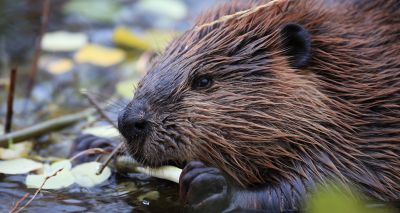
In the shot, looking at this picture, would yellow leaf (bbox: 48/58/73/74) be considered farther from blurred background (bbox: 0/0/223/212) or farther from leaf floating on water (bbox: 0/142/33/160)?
leaf floating on water (bbox: 0/142/33/160)

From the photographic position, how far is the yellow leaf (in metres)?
6.45

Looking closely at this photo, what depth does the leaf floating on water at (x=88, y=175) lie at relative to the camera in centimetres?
377

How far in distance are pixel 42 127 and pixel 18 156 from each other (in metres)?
0.37

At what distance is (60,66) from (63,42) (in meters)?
0.26

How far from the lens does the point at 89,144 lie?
13.4 feet

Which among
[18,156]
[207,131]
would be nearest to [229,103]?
[207,131]

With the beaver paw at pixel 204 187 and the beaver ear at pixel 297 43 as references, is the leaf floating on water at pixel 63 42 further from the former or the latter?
the beaver paw at pixel 204 187

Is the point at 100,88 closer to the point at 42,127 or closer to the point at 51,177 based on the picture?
the point at 42,127

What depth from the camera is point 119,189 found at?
3.79 metres

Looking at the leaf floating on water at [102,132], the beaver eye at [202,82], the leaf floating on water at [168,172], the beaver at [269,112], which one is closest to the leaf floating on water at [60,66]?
the leaf floating on water at [102,132]

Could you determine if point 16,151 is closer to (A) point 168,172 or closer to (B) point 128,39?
(A) point 168,172

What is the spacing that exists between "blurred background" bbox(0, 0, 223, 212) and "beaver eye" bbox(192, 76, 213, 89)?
1.79 ft

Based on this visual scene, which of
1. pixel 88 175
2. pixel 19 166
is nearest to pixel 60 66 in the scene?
pixel 19 166

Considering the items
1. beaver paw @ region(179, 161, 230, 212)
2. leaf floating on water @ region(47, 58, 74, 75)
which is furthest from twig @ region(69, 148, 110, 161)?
leaf floating on water @ region(47, 58, 74, 75)
